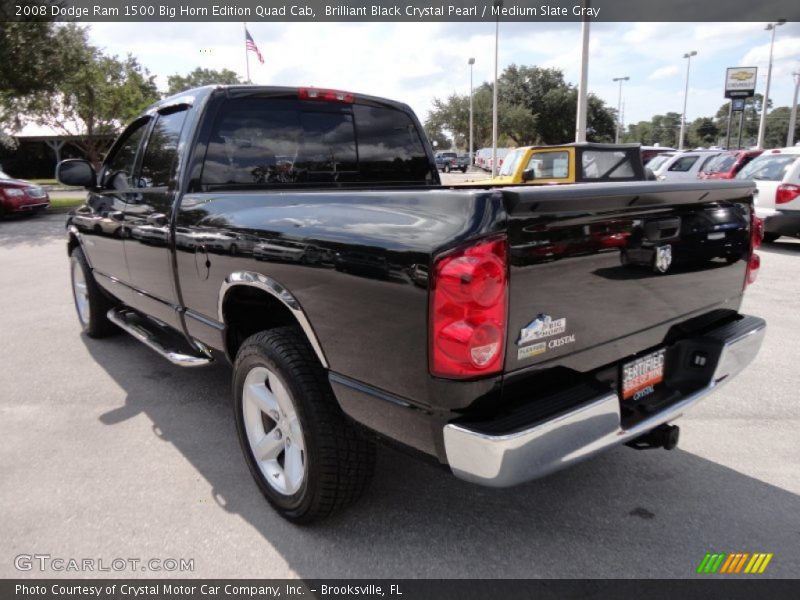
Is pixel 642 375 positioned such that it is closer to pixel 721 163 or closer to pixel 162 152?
pixel 162 152

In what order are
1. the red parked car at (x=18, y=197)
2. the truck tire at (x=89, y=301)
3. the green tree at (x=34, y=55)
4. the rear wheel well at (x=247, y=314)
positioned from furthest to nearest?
the green tree at (x=34, y=55), the red parked car at (x=18, y=197), the truck tire at (x=89, y=301), the rear wheel well at (x=247, y=314)

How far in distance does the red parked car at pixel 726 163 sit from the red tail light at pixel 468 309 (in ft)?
44.8

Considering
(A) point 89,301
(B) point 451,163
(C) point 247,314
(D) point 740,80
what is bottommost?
(A) point 89,301

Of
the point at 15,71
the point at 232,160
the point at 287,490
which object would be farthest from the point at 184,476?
the point at 15,71

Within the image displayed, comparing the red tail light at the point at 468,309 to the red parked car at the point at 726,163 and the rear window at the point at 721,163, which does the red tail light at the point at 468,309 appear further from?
the rear window at the point at 721,163

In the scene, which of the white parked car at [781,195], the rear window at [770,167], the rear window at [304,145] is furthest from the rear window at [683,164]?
the rear window at [304,145]

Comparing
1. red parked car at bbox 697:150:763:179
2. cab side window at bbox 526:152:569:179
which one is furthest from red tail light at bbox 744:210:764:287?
red parked car at bbox 697:150:763:179

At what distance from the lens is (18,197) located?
1628 centimetres

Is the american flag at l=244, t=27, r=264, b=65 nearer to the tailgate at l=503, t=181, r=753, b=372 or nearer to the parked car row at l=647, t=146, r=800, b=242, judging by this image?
the parked car row at l=647, t=146, r=800, b=242

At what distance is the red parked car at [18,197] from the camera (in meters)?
16.0

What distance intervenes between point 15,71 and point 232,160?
63.3 ft

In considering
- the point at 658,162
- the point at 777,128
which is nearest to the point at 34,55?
the point at 658,162

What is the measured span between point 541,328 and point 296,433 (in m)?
1.20

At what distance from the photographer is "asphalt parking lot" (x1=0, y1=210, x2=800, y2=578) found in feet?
7.89
